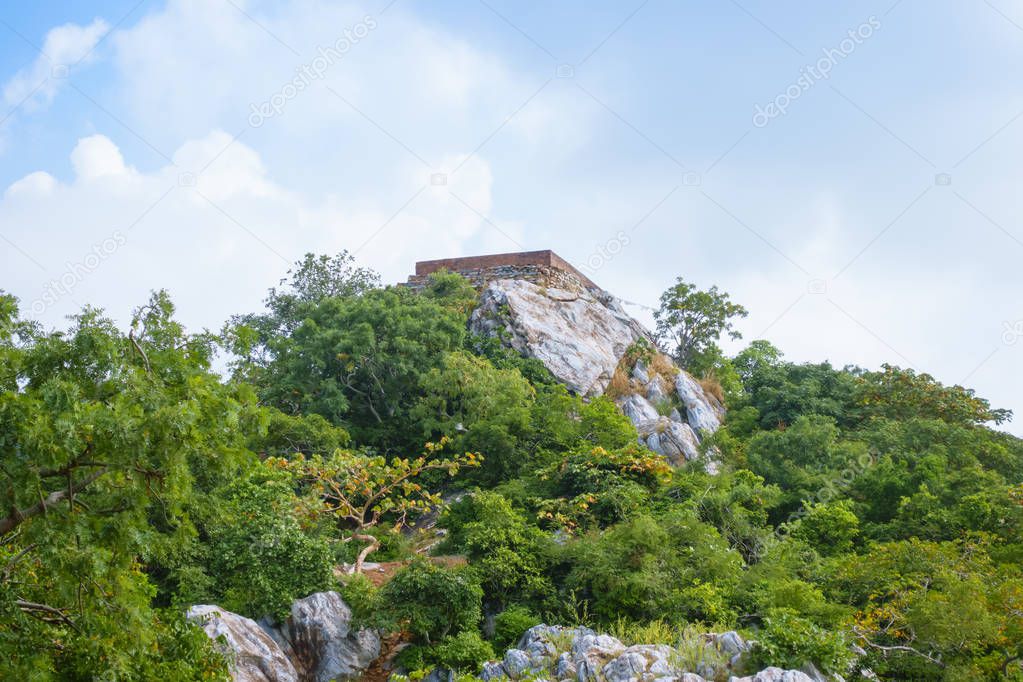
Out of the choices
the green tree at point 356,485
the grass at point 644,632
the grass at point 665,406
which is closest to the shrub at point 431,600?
the grass at point 644,632

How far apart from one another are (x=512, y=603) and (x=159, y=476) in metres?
6.26

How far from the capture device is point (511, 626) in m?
11.2

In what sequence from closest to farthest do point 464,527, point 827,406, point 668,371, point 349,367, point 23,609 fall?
point 23,609
point 464,527
point 349,367
point 827,406
point 668,371

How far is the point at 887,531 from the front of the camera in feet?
47.2

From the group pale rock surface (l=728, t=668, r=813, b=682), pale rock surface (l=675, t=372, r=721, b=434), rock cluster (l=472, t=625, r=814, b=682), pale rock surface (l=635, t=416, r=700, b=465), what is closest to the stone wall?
pale rock surface (l=675, t=372, r=721, b=434)

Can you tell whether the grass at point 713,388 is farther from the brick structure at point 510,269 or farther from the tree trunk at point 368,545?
the tree trunk at point 368,545

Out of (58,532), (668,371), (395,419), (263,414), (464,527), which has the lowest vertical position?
(58,532)

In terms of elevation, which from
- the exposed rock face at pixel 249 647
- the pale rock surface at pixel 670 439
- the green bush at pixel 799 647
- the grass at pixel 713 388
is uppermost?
the grass at pixel 713 388

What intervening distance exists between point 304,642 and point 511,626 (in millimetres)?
2601

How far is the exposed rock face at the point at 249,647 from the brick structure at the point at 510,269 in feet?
55.7

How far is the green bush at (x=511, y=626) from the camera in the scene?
11125 millimetres

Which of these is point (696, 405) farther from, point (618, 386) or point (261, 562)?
point (261, 562)

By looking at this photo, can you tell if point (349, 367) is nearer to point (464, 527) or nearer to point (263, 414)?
point (464, 527)

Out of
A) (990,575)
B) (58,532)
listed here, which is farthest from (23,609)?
(990,575)
